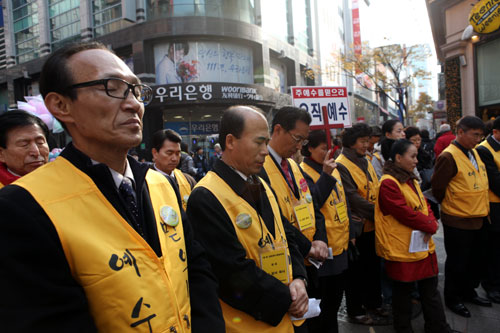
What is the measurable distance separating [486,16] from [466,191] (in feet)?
22.6

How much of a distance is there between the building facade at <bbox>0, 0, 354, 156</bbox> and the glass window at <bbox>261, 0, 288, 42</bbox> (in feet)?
0.22

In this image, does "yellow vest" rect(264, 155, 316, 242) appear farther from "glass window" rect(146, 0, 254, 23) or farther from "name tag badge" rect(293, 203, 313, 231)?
"glass window" rect(146, 0, 254, 23)

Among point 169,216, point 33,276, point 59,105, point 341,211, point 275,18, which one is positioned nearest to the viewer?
point 33,276

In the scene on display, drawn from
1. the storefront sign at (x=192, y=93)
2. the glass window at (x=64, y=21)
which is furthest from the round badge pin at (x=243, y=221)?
the glass window at (x=64, y=21)

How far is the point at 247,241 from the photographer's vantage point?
1.93 metres

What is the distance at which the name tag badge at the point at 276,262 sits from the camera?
6.43 ft

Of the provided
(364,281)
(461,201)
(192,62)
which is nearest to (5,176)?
(364,281)

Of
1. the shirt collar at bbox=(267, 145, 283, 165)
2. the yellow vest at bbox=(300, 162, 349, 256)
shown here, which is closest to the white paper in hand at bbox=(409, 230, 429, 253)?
the yellow vest at bbox=(300, 162, 349, 256)

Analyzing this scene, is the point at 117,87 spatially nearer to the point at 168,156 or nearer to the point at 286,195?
the point at 286,195

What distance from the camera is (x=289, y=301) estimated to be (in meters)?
1.88

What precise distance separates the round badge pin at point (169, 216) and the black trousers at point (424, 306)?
2.75 meters

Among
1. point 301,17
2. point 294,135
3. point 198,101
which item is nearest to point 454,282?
point 294,135

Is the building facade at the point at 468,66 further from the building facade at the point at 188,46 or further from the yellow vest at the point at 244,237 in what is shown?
the building facade at the point at 188,46

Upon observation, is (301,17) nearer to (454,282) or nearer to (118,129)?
(454,282)
